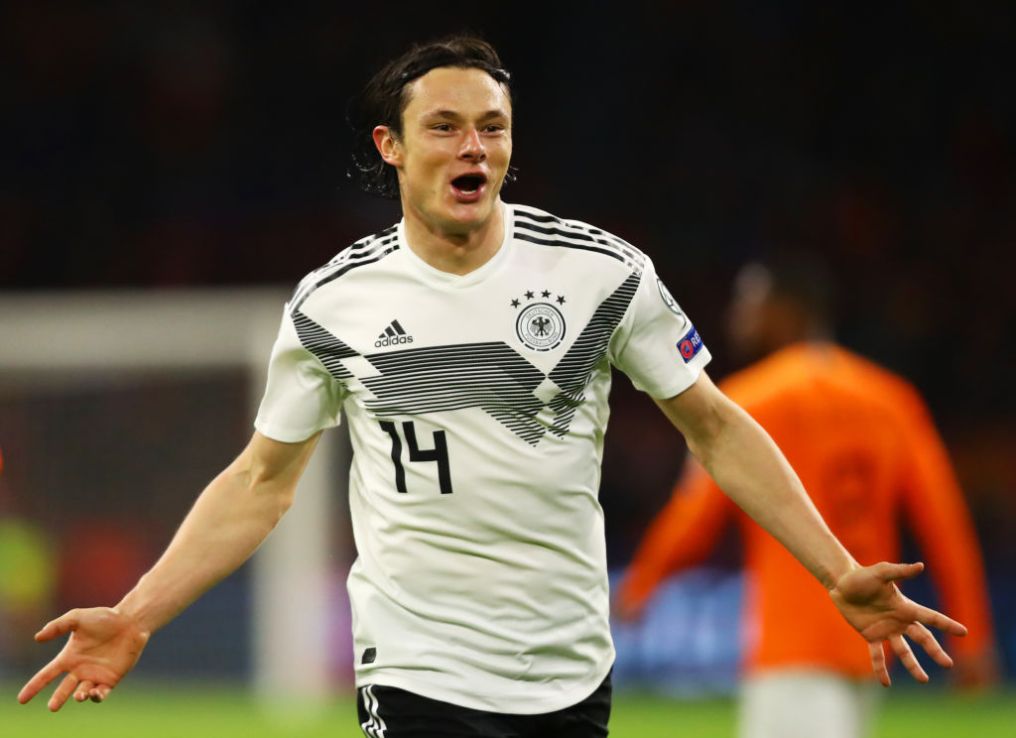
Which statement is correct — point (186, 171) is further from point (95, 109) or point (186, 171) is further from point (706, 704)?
point (706, 704)

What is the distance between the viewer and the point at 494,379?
3.62m

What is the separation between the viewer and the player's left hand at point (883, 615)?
3.52m

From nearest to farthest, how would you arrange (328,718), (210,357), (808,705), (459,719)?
(459,719) → (808,705) → (328,718) → (210,357)

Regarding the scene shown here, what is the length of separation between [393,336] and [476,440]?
0.28 metres

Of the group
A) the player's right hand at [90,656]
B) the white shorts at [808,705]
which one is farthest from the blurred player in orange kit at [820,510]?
the player's right hand at [90,656]

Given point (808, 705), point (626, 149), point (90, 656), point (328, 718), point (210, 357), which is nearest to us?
point (90, 656)

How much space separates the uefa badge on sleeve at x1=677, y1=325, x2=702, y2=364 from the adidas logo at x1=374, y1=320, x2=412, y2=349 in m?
0.58

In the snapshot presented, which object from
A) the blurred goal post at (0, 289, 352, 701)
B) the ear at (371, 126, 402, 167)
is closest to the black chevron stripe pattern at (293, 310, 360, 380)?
the ear at (371, 126, 402, 167)

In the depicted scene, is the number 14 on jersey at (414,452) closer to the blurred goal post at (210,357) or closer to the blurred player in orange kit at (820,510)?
the blurred player in orange kit at (820,510)

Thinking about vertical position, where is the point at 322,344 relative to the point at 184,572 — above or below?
above

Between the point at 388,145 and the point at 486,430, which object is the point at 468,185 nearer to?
the point at 388,145

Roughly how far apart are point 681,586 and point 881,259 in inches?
198

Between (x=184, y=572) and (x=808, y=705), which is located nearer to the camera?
(x=184, y=572)

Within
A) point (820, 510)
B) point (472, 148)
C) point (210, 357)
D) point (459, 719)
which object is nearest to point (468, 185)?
point (472, 148)
